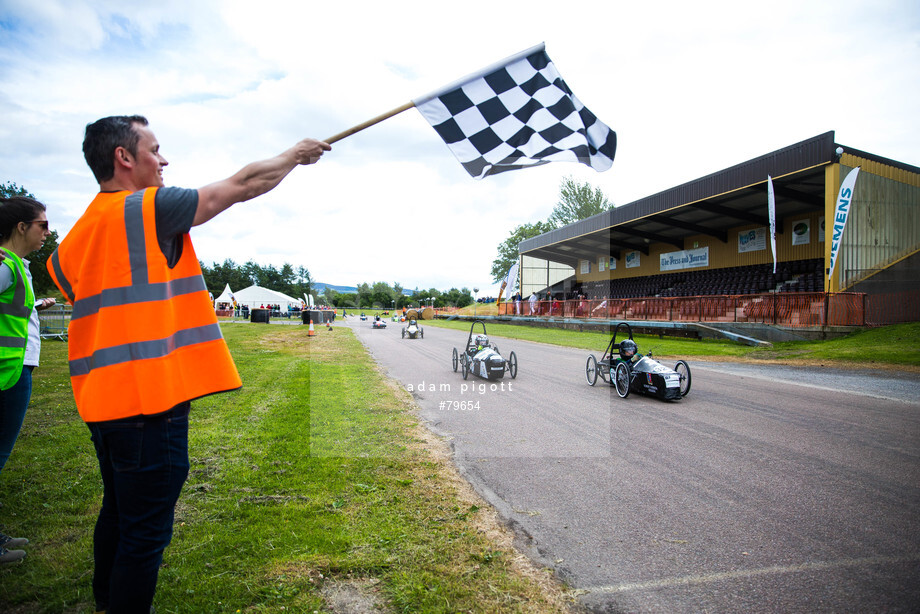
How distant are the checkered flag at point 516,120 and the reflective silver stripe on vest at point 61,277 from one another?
2.05m

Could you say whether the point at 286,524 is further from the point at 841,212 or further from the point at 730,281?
the point at 730,281

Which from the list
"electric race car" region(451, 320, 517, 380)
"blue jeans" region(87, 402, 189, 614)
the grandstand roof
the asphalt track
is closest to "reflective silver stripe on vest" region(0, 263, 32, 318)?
"blue jeans" region(87, 402, 189, 614)

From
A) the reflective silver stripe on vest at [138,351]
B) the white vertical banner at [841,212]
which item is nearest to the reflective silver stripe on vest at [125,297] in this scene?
the reflective silver stripe on vest at [138,351]

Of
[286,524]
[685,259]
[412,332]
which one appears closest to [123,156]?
[286,524]

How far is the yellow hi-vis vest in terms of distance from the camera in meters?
2.59

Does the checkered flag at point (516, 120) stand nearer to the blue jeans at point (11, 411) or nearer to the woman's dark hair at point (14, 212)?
the woman's dark hair at point (14, 212)

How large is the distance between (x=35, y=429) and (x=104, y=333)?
5.11 metres

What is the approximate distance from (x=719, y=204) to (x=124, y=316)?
24498mm

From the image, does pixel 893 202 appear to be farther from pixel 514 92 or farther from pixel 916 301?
pixel 514 92

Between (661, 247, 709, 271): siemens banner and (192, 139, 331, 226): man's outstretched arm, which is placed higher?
(661, 247, 709, 271): siemens banner

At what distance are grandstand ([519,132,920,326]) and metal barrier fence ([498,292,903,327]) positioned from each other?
0.03 m

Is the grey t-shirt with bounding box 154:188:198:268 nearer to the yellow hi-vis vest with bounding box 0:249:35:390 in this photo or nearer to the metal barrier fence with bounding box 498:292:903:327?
the yellow hi-vis vest with bounding box 0:249:35:390

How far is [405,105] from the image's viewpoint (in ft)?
8.26

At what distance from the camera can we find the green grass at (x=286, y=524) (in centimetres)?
226
